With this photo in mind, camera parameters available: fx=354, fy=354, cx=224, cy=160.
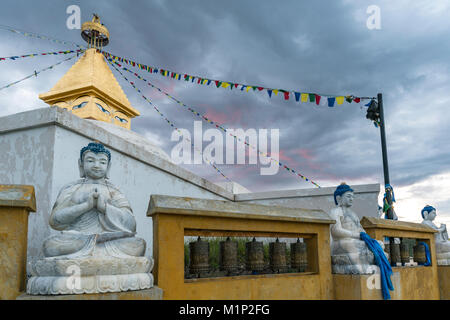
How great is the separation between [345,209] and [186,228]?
266cm

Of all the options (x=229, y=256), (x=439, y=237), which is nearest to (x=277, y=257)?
(x=229, y=256)

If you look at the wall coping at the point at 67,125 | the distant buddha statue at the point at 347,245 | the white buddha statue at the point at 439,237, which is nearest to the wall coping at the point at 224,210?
the distant buddha statue at the point at 347,245

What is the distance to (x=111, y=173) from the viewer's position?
714 centimetres

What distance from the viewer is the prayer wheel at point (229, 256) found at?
441 centimetres

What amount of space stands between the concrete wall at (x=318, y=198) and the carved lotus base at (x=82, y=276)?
842cm

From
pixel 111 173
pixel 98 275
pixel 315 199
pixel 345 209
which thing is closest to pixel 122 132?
pixel 111 173

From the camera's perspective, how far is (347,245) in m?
5.01

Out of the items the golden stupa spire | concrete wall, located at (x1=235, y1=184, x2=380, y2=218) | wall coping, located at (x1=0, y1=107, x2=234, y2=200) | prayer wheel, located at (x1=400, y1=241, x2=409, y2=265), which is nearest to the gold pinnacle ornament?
the golden stupa spire

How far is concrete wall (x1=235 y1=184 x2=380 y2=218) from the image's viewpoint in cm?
1038

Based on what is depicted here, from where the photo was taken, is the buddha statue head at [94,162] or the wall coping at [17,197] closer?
the wall coping at [17,197]

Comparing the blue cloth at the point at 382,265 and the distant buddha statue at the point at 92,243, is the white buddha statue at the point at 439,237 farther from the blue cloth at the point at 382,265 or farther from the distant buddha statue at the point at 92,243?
the distant buddha statue at the point at 92,243

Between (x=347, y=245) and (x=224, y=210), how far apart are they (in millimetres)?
2044

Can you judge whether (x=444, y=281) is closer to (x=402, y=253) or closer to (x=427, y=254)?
(x=427, y=254)
